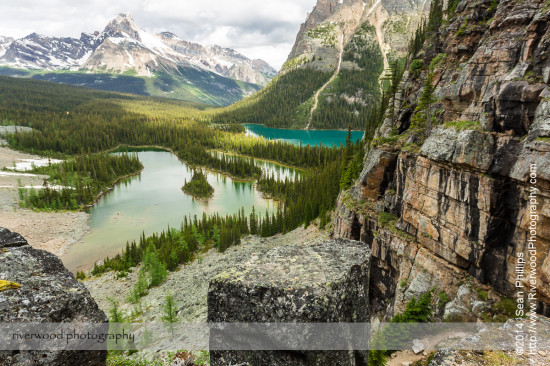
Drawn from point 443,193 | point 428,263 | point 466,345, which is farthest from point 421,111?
point 466,345

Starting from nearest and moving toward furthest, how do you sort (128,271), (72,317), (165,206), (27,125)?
(72,317) < (128,271) < (165,206) < (27,125)

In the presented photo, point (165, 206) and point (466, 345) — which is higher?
point (466, 345)

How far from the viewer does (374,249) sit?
68.6 ft

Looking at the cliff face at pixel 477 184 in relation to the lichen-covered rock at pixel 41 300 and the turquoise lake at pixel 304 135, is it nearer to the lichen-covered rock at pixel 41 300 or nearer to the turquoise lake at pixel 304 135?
the lichen-covered rock at pixel 41 300

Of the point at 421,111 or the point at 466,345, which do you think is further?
the point at 421,111

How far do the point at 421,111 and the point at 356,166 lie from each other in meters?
15.2

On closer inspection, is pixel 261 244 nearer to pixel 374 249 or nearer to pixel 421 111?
pixel 374 249

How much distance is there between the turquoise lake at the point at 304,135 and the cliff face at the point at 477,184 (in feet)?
411

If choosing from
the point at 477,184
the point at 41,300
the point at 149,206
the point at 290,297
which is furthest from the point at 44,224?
the point at 477,184

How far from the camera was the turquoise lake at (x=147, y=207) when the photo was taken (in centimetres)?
5006

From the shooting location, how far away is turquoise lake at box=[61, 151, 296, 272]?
50.1 m

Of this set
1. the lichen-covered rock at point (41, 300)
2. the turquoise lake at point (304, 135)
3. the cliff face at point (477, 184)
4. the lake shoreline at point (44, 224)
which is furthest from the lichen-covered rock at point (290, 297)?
the turquoise lake at point (304, 135)

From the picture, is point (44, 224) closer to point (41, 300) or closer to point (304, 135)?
point (41, 300)

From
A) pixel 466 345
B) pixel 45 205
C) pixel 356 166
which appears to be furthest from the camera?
pixel 45 205
